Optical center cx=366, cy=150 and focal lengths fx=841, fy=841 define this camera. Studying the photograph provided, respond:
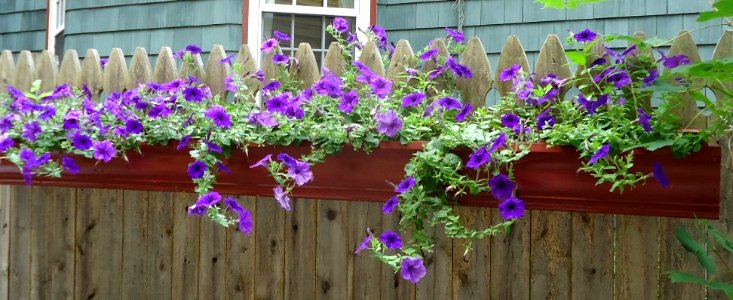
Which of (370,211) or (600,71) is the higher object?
(600,71)

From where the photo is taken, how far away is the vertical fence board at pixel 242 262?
3.01m

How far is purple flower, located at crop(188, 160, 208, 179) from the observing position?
2.66 meters

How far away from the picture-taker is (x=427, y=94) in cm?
275

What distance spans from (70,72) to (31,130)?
0.54 metres

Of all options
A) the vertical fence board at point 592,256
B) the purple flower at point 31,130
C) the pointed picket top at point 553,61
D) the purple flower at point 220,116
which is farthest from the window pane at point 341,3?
the vertical fence board at point 592,256

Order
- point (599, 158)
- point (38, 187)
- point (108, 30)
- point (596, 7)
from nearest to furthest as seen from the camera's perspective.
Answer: point (599, 158) < point (38, 187) < point (596, 7) < point (108, 30)

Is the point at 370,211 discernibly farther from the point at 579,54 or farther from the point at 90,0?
the point at 90,0

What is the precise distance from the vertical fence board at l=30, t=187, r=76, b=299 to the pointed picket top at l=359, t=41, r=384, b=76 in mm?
1418

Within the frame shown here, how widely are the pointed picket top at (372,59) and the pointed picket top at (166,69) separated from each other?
800mm

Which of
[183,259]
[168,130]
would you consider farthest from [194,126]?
[183,259]

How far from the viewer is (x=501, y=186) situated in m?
2.25

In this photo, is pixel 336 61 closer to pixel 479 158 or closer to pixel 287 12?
pixel 479 158

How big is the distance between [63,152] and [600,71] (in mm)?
1974

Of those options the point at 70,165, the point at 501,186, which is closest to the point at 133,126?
the point at 70,165
